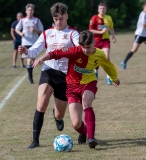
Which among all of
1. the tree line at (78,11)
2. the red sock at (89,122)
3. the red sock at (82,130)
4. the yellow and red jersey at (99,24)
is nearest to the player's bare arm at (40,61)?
the red sock at (89,122)

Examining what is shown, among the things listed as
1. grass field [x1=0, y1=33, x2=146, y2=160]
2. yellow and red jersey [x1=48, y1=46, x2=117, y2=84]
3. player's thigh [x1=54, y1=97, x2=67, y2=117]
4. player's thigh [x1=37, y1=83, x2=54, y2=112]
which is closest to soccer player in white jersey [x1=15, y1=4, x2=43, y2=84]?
grass field [x1=0, y1=33, x2=146, y2=160]

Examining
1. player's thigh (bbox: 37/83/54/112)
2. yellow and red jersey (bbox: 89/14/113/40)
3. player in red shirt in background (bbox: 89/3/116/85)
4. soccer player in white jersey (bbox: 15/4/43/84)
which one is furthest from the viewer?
soccer player in white jersey (bbox: 15/4/43/84)

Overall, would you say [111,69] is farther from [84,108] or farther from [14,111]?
[14,111]

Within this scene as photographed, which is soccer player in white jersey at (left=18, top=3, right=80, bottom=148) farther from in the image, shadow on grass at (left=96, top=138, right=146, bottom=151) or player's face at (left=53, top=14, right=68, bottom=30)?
shadow on grass at (left=96, top=138, right=146, bottom=151)

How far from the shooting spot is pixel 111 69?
6656mm

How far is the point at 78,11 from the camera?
58125 millimetres

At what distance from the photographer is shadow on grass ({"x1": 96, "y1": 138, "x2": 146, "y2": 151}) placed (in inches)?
259

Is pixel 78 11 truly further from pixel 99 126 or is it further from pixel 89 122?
pixel 89 122

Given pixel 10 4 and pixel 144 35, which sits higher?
pixel 144 35

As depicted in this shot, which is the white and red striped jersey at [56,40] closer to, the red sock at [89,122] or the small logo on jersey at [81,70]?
the small logo on jersey at [81,70]

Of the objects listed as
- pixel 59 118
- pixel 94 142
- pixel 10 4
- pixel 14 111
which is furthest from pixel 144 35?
pixel 10 4

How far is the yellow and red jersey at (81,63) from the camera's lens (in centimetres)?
639

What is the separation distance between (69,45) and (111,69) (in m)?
0.68

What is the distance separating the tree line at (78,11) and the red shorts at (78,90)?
140ft
